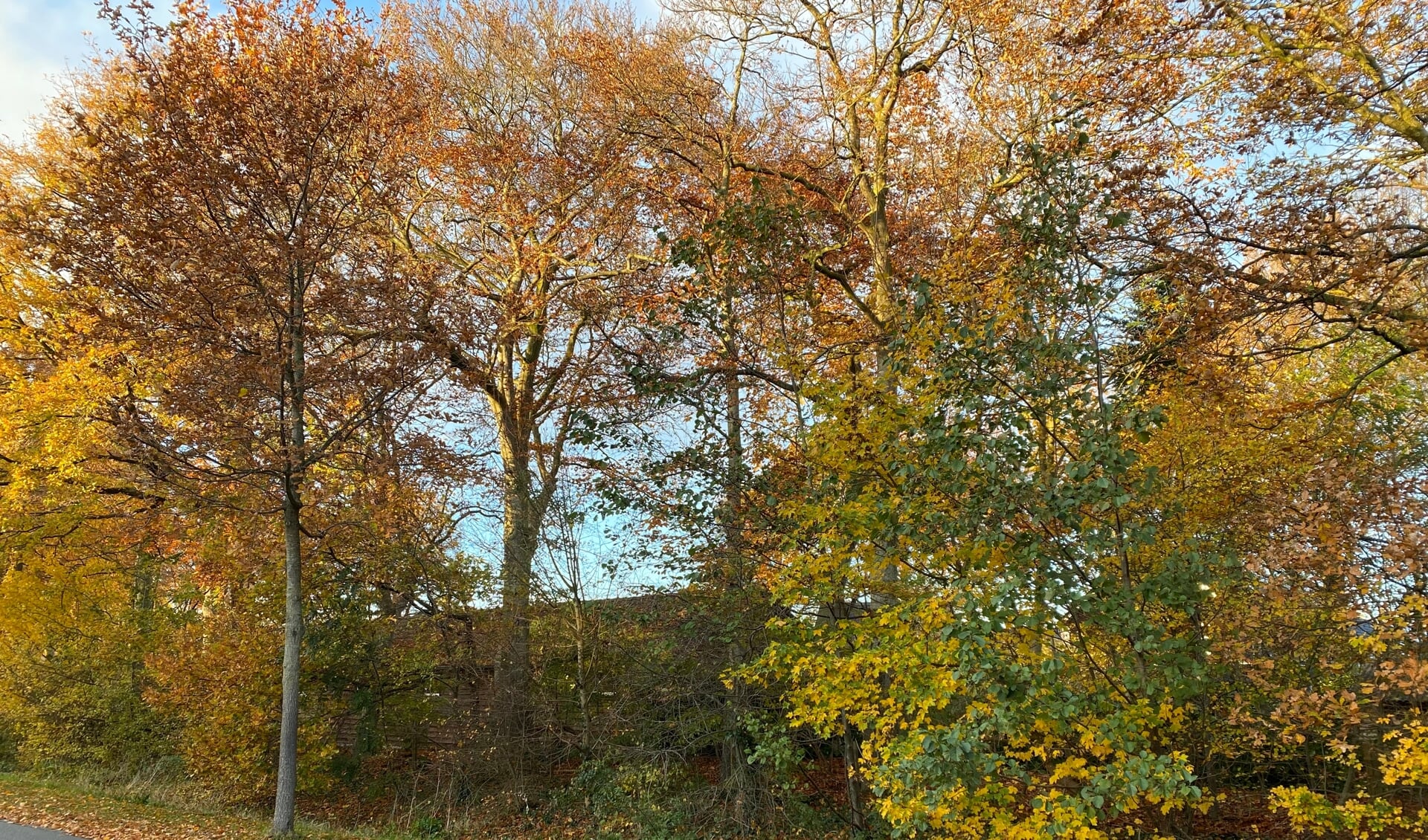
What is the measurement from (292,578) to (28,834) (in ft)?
12.1

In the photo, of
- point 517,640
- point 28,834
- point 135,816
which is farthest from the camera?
point 517,640

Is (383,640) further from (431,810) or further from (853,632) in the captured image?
(853,632)

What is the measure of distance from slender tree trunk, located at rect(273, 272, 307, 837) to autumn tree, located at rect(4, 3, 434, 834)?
2 centimetres

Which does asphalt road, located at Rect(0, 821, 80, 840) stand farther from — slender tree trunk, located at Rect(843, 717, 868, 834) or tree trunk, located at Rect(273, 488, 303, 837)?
slender tree trunk, located at Rect(843, 717, 868, 834)

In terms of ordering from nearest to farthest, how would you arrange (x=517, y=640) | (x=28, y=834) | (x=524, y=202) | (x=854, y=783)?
1. (x=28, y=834)
2. (x=854, y=783)
3. (x=517, y=640)
4. (x=524, y=202)

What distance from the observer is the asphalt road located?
29.7 ft

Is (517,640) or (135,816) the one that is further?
(517,640)

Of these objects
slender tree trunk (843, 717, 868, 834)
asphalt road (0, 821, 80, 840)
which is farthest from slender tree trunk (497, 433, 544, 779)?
asphalt road (0, 821, 80, 840)

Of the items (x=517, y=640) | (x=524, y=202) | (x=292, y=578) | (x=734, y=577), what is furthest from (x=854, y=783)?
(x=524, y=202)

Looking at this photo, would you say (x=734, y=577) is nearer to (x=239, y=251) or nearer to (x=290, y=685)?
(x=290, y=685)

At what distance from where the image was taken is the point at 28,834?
30.4 ft

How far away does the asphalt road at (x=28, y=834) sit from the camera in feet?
29.7

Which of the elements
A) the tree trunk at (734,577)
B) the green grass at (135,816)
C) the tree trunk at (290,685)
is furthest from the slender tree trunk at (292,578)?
the tree trunk at (734,577)

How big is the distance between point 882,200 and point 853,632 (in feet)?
21.9
